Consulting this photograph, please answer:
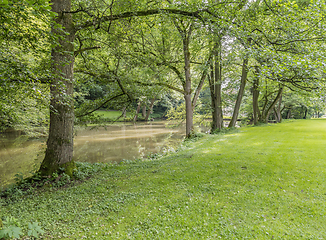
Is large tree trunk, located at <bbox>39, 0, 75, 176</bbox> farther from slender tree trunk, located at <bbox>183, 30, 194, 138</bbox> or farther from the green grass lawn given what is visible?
slender tree trunk, located at <bbox>183, 30, 194, 138</bbox>

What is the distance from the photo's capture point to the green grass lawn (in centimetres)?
348

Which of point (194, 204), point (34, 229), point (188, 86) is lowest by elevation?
point (194, 204)

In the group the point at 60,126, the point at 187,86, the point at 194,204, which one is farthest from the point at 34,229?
the point at 187,86

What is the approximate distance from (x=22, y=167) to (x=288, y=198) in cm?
1192

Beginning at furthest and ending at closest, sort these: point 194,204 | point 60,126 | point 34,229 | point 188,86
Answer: point 188,86, point 60,126, point 194,204, point 34,229

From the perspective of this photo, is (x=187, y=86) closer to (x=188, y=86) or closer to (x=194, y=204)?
(x=188, y=86)

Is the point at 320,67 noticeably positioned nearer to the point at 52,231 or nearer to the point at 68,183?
the point at 52,231

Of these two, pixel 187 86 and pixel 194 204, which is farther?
pixel 187 86

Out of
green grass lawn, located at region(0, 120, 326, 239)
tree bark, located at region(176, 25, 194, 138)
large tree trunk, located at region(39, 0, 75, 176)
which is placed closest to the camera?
green grass lawn, located at region(0, 120, 326, 239)

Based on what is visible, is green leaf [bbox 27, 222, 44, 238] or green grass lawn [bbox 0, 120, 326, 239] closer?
green leaf [bbox 27, 222, 44, 238]

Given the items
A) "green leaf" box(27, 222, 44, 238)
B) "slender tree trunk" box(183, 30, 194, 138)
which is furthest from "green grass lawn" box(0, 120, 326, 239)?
"slender tree trunk" box(183, 30, 194, 138)

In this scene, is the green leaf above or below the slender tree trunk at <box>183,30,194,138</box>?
below

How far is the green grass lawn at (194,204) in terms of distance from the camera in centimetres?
348

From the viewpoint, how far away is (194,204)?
433cm
